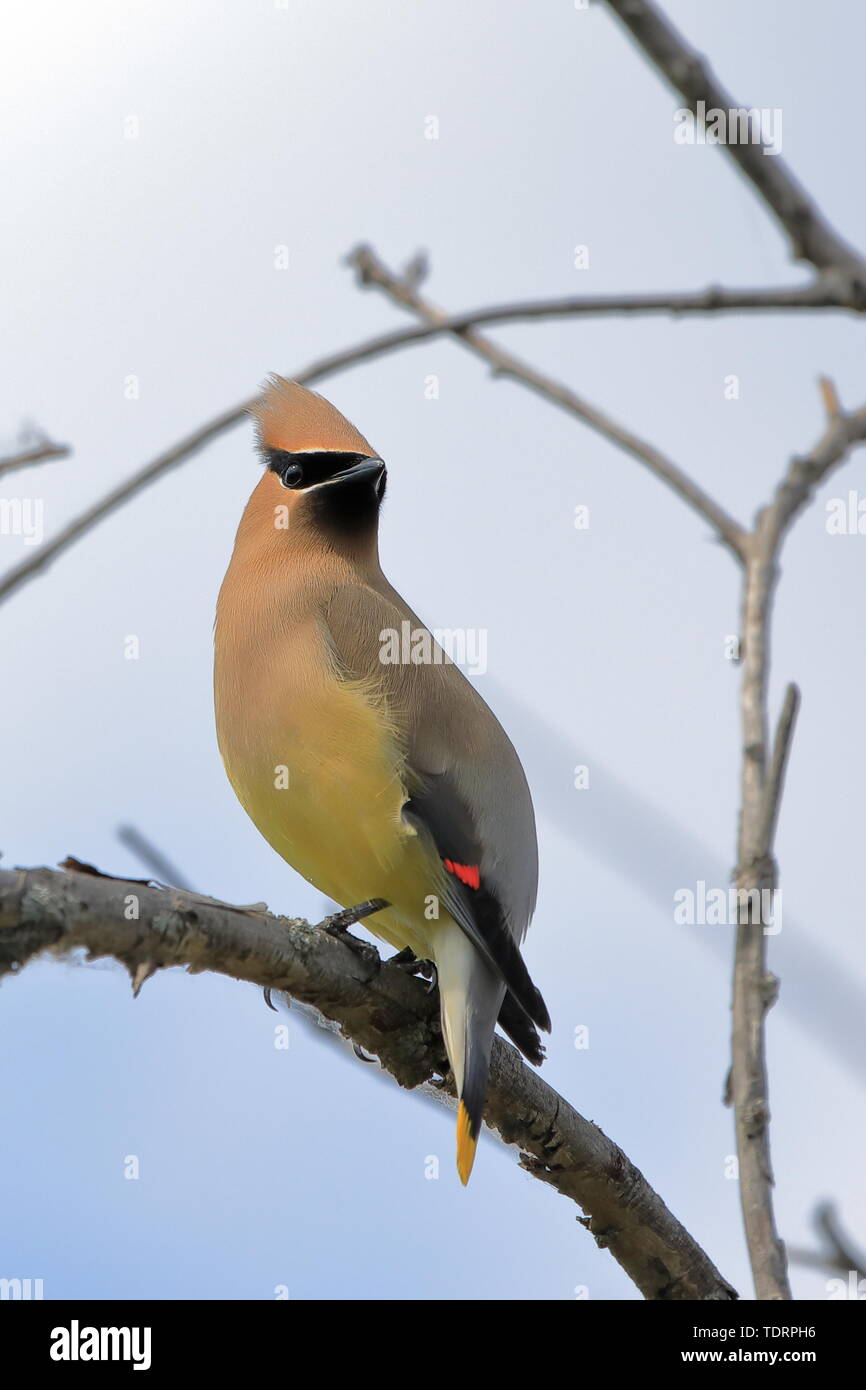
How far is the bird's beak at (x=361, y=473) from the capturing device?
4.78m

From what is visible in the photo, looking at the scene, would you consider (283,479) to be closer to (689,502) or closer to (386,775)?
(386,775)

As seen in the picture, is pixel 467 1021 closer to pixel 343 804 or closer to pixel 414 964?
pixel 414 964

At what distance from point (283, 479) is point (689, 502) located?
271 cm

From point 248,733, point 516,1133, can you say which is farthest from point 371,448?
point 516,1133

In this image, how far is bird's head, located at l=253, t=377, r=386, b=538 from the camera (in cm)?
481

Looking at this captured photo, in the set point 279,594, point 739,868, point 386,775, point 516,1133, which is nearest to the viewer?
point 739,868

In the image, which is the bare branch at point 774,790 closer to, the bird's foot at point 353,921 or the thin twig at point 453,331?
the thin twig at point 453,331

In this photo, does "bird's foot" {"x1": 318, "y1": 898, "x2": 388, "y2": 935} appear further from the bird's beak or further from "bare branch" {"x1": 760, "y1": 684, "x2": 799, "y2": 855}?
the bird's beak

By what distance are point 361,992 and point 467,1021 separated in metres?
0.33

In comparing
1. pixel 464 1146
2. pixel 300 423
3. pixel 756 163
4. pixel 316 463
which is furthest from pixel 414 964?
pixel 756 163
